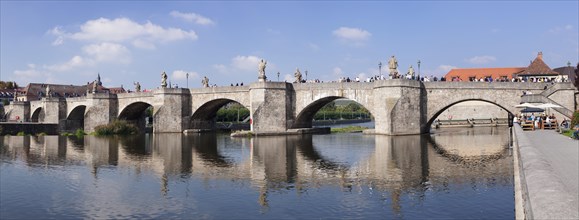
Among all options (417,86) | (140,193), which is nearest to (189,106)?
(417,86)

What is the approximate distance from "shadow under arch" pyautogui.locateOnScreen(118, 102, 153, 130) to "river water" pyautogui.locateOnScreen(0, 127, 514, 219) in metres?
36.4

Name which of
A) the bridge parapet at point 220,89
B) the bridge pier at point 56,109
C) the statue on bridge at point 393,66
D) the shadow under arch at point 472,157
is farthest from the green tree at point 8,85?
the shadow under arch at point 472,157

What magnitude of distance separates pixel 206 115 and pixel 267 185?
44640mm

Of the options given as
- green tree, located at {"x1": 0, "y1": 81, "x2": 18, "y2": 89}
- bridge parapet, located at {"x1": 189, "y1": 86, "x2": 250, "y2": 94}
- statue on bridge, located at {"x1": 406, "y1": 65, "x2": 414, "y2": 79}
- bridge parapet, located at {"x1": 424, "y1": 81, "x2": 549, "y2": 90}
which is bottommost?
bridge parapet, located at {"x1": 424, "y1": 81, "x2": 549, "y2": 90}

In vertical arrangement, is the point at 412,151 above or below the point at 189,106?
below

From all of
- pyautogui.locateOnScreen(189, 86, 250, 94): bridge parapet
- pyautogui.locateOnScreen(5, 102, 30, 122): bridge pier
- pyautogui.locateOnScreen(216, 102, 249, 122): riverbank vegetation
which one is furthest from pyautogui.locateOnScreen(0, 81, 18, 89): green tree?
pyautogui.locateOnScreen(189, 86, 250, 94): bridge parapet

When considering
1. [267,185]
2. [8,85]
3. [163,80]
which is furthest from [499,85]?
[8,85]

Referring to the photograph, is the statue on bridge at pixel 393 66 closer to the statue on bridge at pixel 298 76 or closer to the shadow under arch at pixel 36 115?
the statue on bridge at pixel 298 76

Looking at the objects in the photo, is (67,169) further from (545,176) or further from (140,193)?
(545,176)

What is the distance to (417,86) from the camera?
43.2 m

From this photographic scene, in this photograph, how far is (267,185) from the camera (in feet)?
59.2

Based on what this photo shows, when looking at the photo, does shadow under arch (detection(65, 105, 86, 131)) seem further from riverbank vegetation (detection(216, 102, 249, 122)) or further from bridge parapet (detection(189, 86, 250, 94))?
bridge parapet (detection(189, 86, 250, 94))

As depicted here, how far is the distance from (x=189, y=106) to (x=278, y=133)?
50.2 ft

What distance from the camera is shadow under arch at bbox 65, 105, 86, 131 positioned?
75250mm
